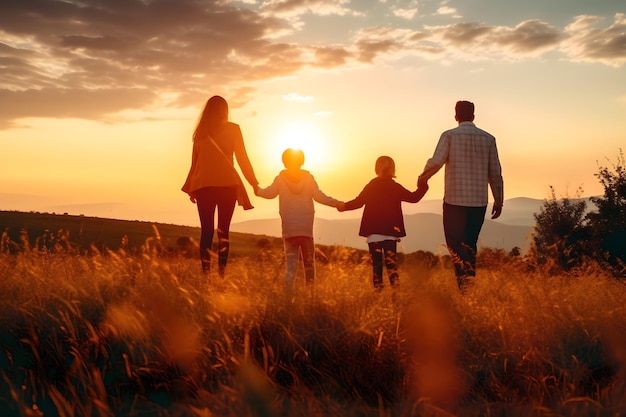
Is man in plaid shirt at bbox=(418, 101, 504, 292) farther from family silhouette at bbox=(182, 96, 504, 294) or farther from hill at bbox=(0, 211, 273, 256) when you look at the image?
hill at bbox=(0, 211, 273, 256)

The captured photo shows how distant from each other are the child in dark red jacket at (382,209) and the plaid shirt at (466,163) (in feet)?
1.46

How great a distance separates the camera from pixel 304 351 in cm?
454

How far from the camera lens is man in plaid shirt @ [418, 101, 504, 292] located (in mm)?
8352

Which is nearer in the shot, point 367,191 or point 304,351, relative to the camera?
point 304,351

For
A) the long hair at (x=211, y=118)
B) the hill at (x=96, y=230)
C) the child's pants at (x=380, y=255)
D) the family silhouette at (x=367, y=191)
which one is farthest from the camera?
the hill at (x=96, y=230)

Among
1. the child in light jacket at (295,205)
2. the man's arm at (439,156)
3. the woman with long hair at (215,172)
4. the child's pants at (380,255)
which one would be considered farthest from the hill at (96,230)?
the man's arm at (439,156)

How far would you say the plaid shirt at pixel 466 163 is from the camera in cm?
838

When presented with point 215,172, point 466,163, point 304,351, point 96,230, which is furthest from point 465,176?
point 96,230

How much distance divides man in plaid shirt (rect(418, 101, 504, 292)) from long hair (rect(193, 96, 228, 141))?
9.23 ft

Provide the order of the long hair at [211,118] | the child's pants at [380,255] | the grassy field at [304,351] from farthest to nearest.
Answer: the long hair at [211,118] → the child's pants at [380,255] → the grassy field at [304,351]

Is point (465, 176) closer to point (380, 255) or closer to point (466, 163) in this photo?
point (466, 163)

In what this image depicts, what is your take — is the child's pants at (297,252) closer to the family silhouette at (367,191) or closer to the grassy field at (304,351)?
the family silhouette at (367,191)

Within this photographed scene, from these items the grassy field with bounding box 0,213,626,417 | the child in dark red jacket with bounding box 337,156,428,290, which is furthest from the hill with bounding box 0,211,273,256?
the grassy field with bounding box 0,213,626,417

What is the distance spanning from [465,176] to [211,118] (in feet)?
11.3
